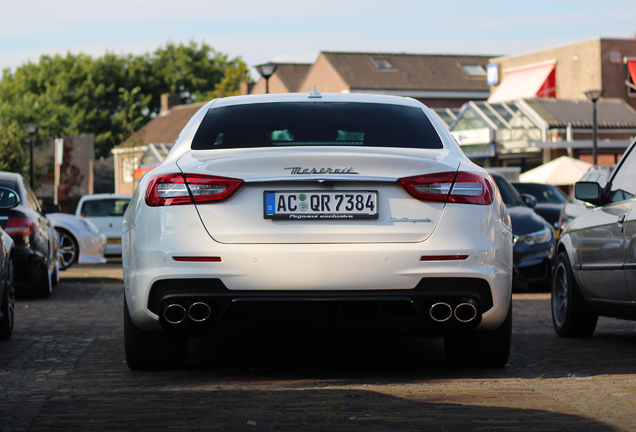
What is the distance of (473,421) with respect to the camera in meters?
4.86

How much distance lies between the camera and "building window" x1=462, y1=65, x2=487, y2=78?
73.9 m

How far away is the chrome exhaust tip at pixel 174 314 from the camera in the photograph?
5887 mm

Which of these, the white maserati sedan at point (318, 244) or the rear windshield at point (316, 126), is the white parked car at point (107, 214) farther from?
the white maserati sedan at point (318, 244)

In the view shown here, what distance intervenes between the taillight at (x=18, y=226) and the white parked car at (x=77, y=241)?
868cm

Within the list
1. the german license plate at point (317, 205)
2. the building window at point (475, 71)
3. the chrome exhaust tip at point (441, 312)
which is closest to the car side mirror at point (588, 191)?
the chrome exhaust tip at point (441, 312)

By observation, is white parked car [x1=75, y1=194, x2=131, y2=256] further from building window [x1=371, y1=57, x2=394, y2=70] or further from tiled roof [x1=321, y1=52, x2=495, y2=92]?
building window [x1=371, y1=57, x2=394, y2=70]

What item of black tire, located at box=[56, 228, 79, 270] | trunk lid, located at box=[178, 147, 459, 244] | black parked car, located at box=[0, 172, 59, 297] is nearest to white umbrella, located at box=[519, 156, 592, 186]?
black tire, located at box=[56, 228, 79, 270]

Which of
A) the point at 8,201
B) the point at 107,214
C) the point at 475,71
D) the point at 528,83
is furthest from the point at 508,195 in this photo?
the point at 475,71

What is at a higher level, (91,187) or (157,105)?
(157,105)

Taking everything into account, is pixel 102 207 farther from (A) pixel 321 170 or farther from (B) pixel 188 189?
(A) pixel 321 170

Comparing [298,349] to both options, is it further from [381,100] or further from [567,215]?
[567,215]

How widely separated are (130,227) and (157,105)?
88.1 meters

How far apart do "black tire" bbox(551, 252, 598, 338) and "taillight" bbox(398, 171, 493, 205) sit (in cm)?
286

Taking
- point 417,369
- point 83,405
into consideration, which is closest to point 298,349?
point 417,369
